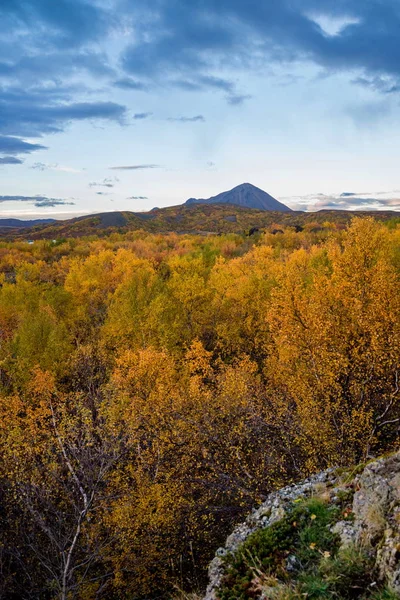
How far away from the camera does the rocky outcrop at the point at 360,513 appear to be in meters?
6.93

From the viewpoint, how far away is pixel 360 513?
8.32 m

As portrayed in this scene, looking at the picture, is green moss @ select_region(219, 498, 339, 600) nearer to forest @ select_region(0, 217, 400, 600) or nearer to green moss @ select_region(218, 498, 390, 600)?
green moss @ select_region(218, 498, 390, 600)

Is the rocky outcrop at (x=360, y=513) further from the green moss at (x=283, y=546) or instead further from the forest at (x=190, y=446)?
the forest at (x=190, y=446)

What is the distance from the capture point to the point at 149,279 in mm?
48188

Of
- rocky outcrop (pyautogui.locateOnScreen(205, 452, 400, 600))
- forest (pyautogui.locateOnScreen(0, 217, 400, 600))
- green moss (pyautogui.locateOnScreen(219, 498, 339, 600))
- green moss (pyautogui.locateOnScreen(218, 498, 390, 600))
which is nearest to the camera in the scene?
green moss (pyautogui.locateOnScreen(218, 498, 390, 600))

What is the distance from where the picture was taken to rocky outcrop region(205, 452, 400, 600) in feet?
22.7

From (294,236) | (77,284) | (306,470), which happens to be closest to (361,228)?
(306,470)

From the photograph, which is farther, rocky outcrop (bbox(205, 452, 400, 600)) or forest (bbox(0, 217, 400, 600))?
forest (bbox(0, 217, 400, 600))

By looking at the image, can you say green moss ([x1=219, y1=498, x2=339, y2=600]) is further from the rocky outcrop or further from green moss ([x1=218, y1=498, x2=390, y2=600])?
the rocky outcrop

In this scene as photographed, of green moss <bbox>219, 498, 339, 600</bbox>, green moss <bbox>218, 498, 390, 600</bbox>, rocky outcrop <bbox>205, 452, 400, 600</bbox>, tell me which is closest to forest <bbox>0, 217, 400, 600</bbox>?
rocky outcrop <bbox>205, 452, 400, 600</bbox>

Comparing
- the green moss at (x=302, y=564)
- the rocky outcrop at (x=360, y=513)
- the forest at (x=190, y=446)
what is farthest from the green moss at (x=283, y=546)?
the forest at (x=190, y=446)

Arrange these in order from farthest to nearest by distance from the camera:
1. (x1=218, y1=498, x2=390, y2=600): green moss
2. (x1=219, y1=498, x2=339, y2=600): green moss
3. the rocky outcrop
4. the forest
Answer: the forest
(x1=219, y1=498, x2=339, y2=600): green moss
the rocky outcrop
(x1=218, y1=498, x2=390, y2=600): green moss

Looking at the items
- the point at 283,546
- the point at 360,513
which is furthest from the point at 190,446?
the point at 360,513

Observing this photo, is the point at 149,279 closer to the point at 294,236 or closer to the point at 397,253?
the point at 397,253
